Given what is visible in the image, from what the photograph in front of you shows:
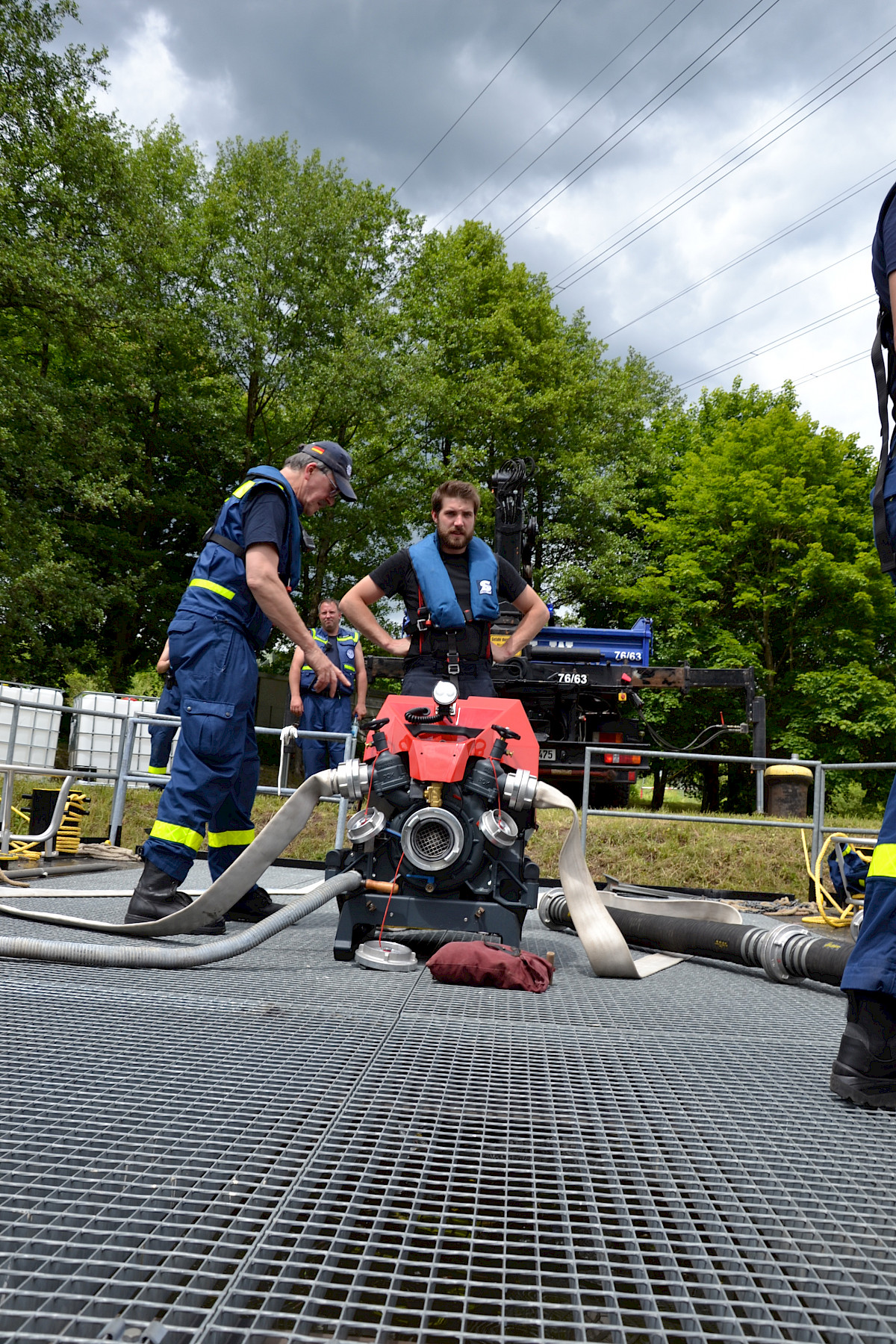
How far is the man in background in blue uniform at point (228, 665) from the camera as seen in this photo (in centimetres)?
340

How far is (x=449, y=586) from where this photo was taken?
3.88 metres

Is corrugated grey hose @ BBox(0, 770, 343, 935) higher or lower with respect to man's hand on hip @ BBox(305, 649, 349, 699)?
lower

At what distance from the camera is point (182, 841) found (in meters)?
3.39

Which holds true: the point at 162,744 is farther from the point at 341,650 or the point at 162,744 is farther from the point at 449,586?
the point at 449,586

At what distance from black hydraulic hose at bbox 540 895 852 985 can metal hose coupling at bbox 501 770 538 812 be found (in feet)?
2.48

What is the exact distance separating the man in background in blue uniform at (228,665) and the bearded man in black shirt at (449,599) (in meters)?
0.44

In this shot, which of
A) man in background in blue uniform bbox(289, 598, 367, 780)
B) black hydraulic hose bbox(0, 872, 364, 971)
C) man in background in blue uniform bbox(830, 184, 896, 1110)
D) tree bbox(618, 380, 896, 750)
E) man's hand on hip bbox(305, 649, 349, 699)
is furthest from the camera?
tree bbox(618, 380, 896, 750)

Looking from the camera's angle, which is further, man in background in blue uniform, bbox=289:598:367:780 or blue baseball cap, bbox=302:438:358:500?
man in background in blue uniform, bbox=289:598:367:780

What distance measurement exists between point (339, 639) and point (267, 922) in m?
4.94

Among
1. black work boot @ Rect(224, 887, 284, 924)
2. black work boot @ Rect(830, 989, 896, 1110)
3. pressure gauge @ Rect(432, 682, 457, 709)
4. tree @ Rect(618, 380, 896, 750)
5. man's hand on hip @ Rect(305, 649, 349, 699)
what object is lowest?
black work boot @ Rect(224, 887, 284, 924)

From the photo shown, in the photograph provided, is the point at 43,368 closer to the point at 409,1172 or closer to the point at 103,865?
the point at 103,865

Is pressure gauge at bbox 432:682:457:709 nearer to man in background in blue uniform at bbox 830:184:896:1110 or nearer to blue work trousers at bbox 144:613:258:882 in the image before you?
blue work trousers at bbox 144:613:258:882

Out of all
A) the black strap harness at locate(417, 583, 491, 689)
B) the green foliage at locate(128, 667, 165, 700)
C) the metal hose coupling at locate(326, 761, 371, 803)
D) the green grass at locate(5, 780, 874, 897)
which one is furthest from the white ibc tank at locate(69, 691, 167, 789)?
the green foliage at locate(128, 667, 165, 700)

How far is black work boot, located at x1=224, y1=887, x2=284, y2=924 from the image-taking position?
3.92 m
